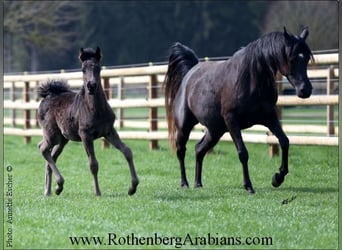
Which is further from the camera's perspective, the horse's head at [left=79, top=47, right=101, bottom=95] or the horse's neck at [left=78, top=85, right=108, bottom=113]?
the horse's neck at [left=78, top=85, right=108, bottom=113]

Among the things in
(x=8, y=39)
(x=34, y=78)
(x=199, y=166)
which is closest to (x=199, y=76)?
(x=199, y=166)

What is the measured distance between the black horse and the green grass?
16.5 inches

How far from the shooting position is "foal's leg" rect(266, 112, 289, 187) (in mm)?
8828

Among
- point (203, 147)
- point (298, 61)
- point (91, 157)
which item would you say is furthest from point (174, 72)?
point (298, 61)

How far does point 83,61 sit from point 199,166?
2.14m

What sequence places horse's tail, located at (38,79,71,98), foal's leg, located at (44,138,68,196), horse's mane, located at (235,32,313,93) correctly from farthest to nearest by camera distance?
horse's tail, located at (38,79,71,98)
foal's leg, located at (44,138,68,196)
horse's mane, located at (235,32,313,93)

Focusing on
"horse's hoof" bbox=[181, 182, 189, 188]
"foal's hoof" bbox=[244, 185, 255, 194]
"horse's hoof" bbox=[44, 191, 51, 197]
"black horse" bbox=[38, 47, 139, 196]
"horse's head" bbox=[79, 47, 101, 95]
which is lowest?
"horse's hoof" bbox=[44, 191, 51, 197]

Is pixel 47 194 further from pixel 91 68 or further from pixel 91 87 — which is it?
pixel 91 68

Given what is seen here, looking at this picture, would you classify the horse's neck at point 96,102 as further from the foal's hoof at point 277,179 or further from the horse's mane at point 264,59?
the foal's hoof at point 277,179

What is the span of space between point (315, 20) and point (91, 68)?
66.7ft

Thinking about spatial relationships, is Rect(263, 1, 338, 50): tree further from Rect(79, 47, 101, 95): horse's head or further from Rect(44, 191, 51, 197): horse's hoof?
Rect(79, 47, 101, 95): horse's head

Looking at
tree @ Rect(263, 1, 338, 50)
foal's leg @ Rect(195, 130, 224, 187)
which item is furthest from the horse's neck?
tree @ Rect(263, 1, 338, 50)

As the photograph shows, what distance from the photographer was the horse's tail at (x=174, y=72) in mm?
10578

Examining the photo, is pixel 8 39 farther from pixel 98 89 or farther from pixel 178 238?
pixel 178 238
